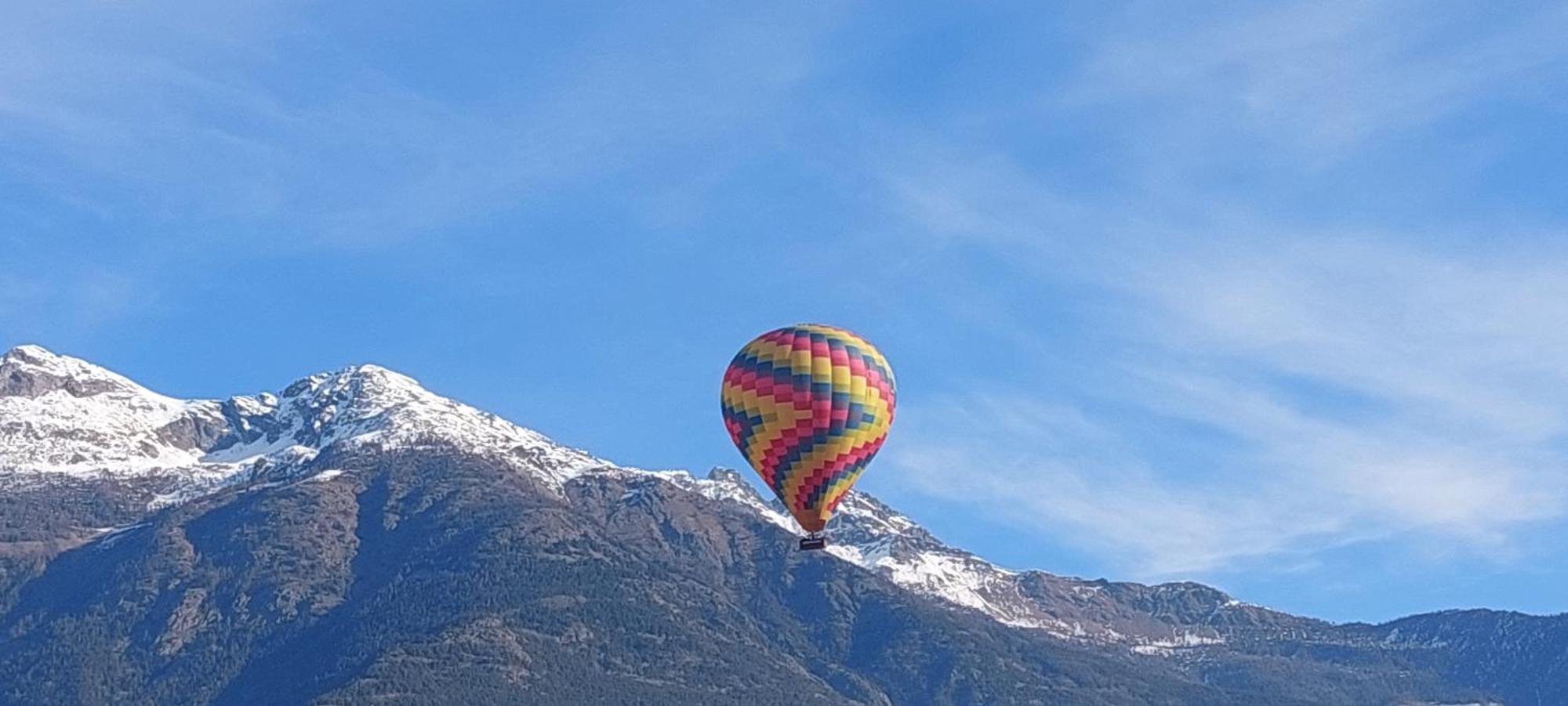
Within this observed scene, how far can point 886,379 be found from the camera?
17500 centimetres

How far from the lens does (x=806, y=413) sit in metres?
170

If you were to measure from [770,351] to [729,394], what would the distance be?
432 centimetres

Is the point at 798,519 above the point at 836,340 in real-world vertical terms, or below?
below

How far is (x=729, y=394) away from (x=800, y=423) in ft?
20.0

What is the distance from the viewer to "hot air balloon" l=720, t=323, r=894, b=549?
16925 cm

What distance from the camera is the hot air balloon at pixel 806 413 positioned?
169m

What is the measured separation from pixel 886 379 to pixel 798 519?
37.7 feet

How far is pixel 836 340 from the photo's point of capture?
172250 millimetres

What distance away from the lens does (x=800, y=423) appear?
16938 cm

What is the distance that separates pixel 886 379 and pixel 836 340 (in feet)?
16.9

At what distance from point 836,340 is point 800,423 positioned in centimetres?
669

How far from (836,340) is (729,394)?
8.11 metres

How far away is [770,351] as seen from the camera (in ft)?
561

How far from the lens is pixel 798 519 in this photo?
6791 inches
